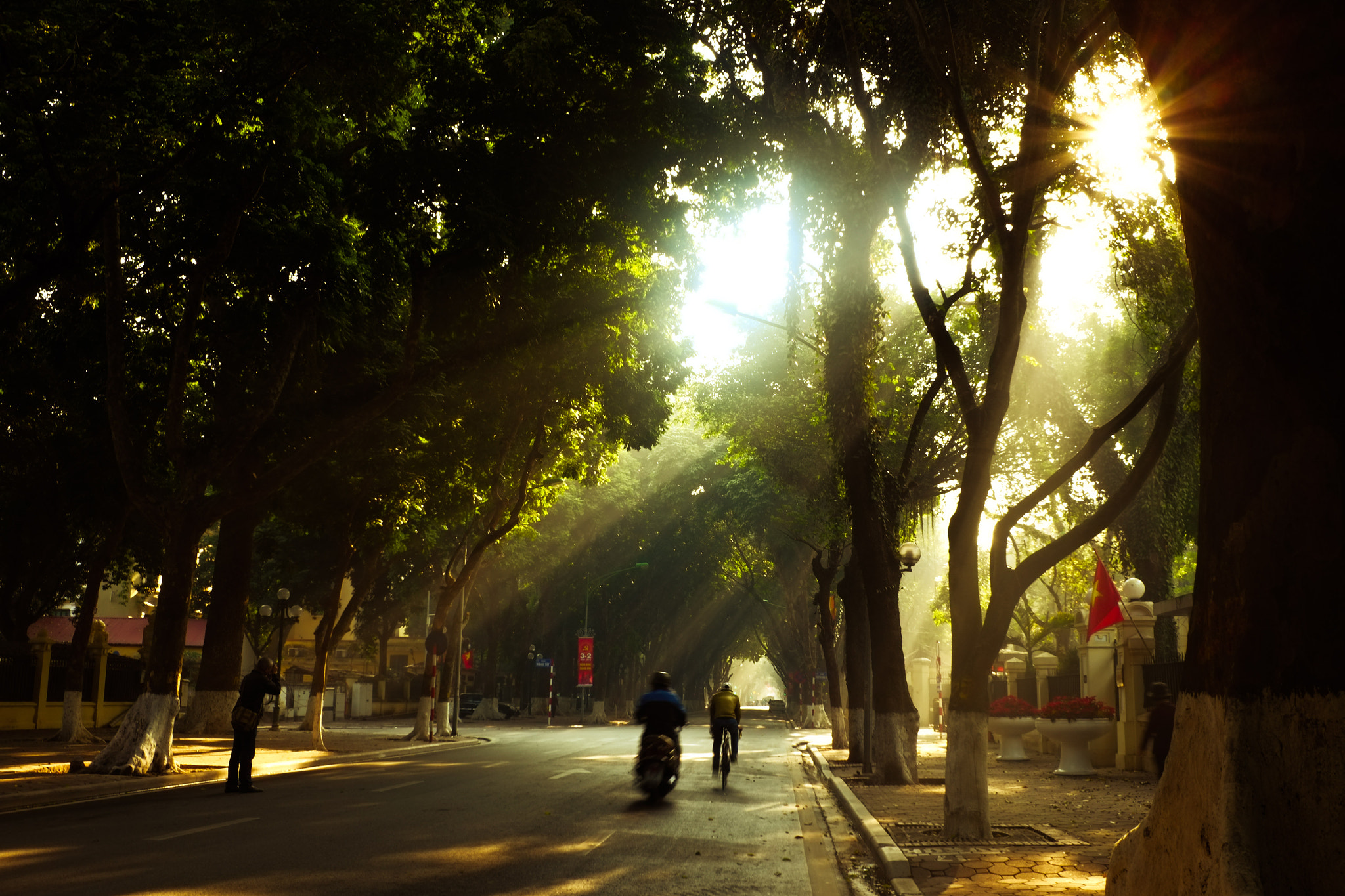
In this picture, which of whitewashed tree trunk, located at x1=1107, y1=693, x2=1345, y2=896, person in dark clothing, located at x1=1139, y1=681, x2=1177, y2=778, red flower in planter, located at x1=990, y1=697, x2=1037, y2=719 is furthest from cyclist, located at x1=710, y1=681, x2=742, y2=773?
whitewashed tree trunk, located at x1=1107, y1=693, x2=1345, y2=896

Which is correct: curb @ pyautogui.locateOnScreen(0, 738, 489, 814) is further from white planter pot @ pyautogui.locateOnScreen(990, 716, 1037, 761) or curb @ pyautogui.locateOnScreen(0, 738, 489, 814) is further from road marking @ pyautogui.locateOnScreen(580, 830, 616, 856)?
white planter pot @ pyautogui.locateOnScreen(990, 716, 1037, 761)

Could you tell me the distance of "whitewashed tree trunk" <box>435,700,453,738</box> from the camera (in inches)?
1236

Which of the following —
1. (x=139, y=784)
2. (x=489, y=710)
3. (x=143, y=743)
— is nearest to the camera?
(x=139, y=784)

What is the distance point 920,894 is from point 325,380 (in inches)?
682

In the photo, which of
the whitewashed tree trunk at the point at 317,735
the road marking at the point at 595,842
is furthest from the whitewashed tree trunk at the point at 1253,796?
the whitewashed tree trunk at the point at 317,735

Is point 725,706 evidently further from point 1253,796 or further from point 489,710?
point 489,710

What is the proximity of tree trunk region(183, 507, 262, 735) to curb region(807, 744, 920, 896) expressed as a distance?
15.4 metres

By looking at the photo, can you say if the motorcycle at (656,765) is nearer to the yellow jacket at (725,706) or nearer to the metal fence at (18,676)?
the yellow jacket at (725,706)

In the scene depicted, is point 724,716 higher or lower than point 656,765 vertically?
higher

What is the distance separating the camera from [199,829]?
1040cm

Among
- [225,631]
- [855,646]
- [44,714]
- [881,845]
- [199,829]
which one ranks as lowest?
[44,714]

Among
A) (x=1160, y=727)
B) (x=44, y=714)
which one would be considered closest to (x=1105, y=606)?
(x=1160, y=727)

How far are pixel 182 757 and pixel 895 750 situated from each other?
12363mm

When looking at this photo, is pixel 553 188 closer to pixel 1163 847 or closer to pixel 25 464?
pixel 1163 847
